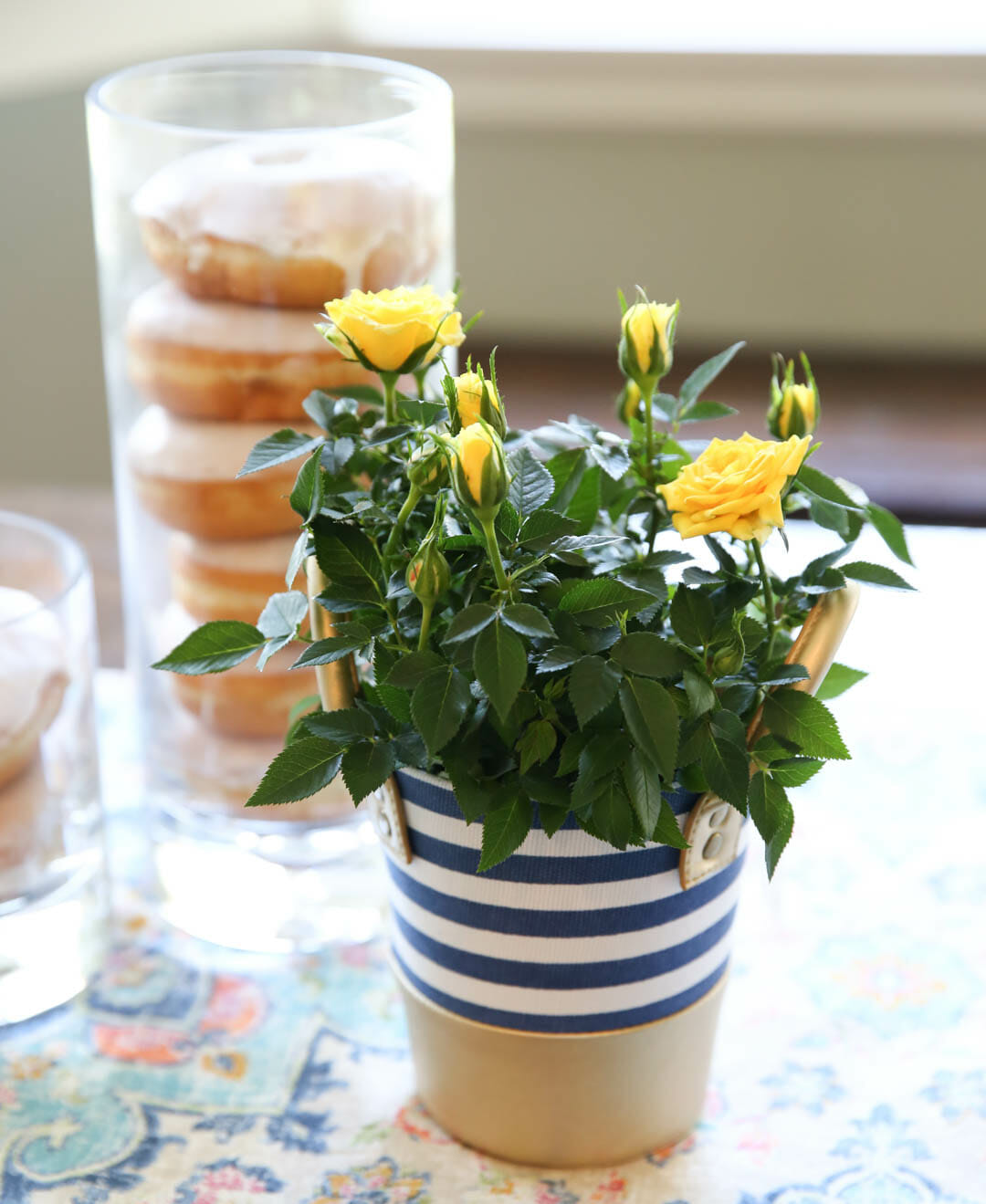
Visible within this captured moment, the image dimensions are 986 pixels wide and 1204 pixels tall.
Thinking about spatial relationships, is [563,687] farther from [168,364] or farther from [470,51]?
[470,51]

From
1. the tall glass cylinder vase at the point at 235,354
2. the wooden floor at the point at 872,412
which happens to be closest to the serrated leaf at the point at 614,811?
the tall glass cylinder vase at the point at 235,354

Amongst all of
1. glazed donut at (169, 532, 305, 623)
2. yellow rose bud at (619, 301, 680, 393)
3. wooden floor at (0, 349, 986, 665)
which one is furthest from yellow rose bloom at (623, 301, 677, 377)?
wooden floor at (0, 349, 986, 665)

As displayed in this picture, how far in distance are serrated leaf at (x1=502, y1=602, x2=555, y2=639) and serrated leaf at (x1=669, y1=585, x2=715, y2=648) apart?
53 mm

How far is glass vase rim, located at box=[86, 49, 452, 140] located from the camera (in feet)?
1.82

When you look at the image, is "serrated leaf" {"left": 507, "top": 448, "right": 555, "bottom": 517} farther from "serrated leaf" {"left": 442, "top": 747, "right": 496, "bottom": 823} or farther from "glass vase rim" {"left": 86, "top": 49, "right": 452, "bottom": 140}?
"glass vase rim" {"left": 86, "top": 49, "right": 452, "bottom": 140}

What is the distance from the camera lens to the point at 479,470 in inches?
14.2

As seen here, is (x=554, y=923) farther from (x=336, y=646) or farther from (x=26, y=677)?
(x=26, y=677)

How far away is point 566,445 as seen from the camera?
0.54m

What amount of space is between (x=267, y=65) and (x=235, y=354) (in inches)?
6.3

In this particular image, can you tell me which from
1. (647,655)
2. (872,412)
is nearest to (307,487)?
(647,655)

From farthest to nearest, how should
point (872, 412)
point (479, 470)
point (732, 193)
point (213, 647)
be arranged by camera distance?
1. point (732, 193)
2. point (872, 412)
3. point (213, 647)
4. point (479, 470)

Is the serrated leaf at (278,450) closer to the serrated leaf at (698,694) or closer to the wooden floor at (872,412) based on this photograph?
the serrated leaf at (698,694)

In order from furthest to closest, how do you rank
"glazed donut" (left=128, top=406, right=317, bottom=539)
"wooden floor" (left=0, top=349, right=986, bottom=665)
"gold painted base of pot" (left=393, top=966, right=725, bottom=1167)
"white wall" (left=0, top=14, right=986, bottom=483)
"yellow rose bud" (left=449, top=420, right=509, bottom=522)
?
"white wall" (left=0, top=14, right=986, bottom=483) < "wooden floor" (left=0, top=349, right=986, bottom=665) < "glazed donut" (left=128, top=406, right=317, bottom=539) < "gold painted base of pot" (left=393, top=966, right=725, bottom=1167) < "yellow rose bud" (left=449, top=420, right=509, bottom=522)

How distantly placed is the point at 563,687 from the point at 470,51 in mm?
1766
